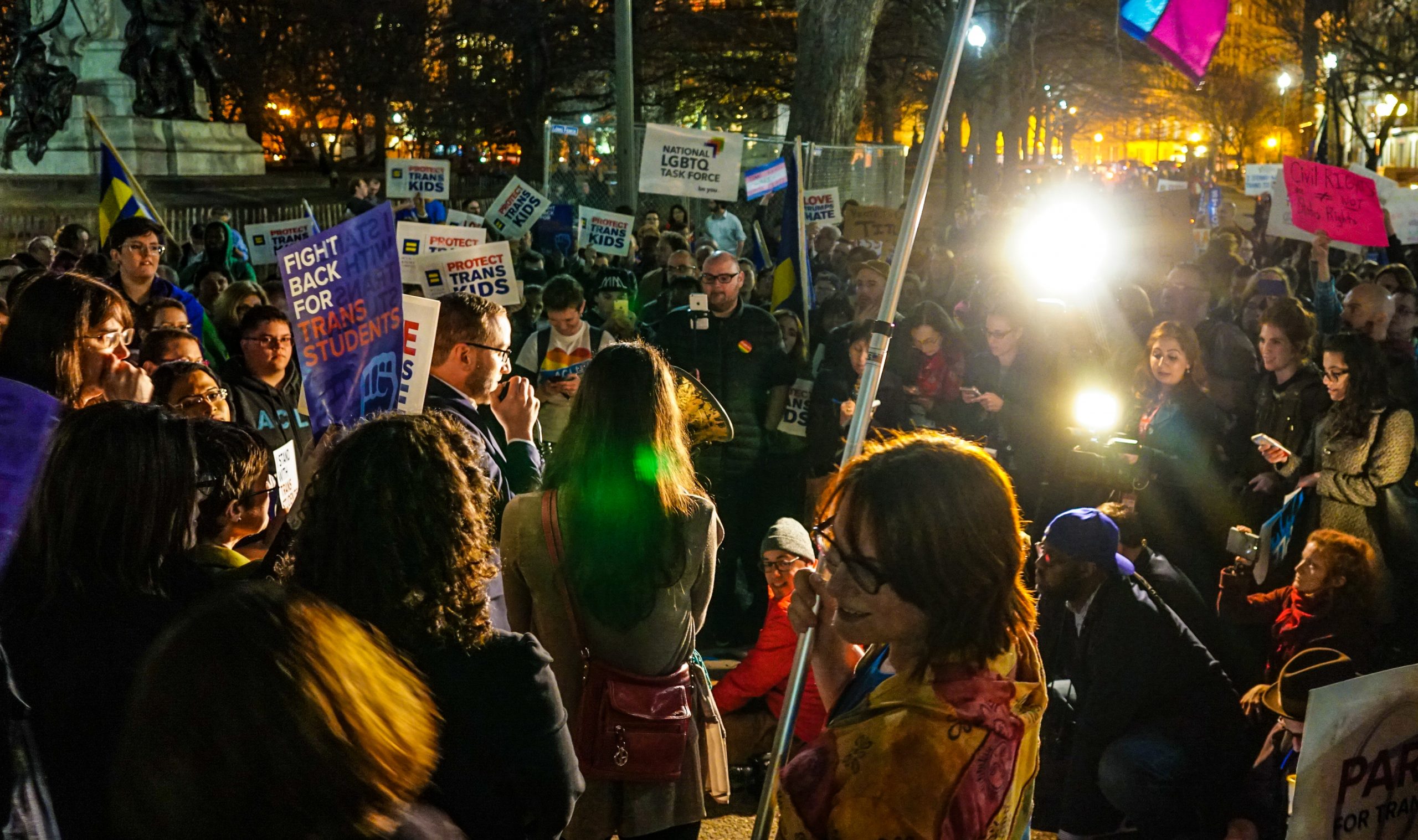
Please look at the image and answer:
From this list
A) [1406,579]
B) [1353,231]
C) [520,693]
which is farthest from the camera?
[1353,231]

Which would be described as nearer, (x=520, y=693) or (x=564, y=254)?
(x=520, y=693)

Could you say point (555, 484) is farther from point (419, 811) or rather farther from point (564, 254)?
point (564, 254)

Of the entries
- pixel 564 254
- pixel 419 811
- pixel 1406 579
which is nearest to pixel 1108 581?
pixel 1406 579

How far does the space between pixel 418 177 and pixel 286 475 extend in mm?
11708

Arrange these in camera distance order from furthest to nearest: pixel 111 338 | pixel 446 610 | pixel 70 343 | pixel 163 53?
pixel 163 53 → pixel 111 338 → pixel 70 343 → pixel 446 610

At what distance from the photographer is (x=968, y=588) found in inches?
77.2

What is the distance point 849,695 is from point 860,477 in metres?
0.42

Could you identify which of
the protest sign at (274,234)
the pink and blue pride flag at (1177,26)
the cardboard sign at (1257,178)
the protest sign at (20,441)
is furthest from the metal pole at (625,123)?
the cardboard sign at (1257,178)

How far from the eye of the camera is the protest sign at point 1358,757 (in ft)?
7.63

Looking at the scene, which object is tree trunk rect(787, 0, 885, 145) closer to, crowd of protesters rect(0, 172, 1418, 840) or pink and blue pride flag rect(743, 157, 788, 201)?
pink and blue pride flag rect(743, 157, 788, 201)

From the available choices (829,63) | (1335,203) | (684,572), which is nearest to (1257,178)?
(829,63)

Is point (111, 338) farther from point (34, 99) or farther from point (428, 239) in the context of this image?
point (34, 99)

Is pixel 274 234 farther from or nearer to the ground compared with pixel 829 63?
nearer to the ground

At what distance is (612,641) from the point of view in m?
3.22
